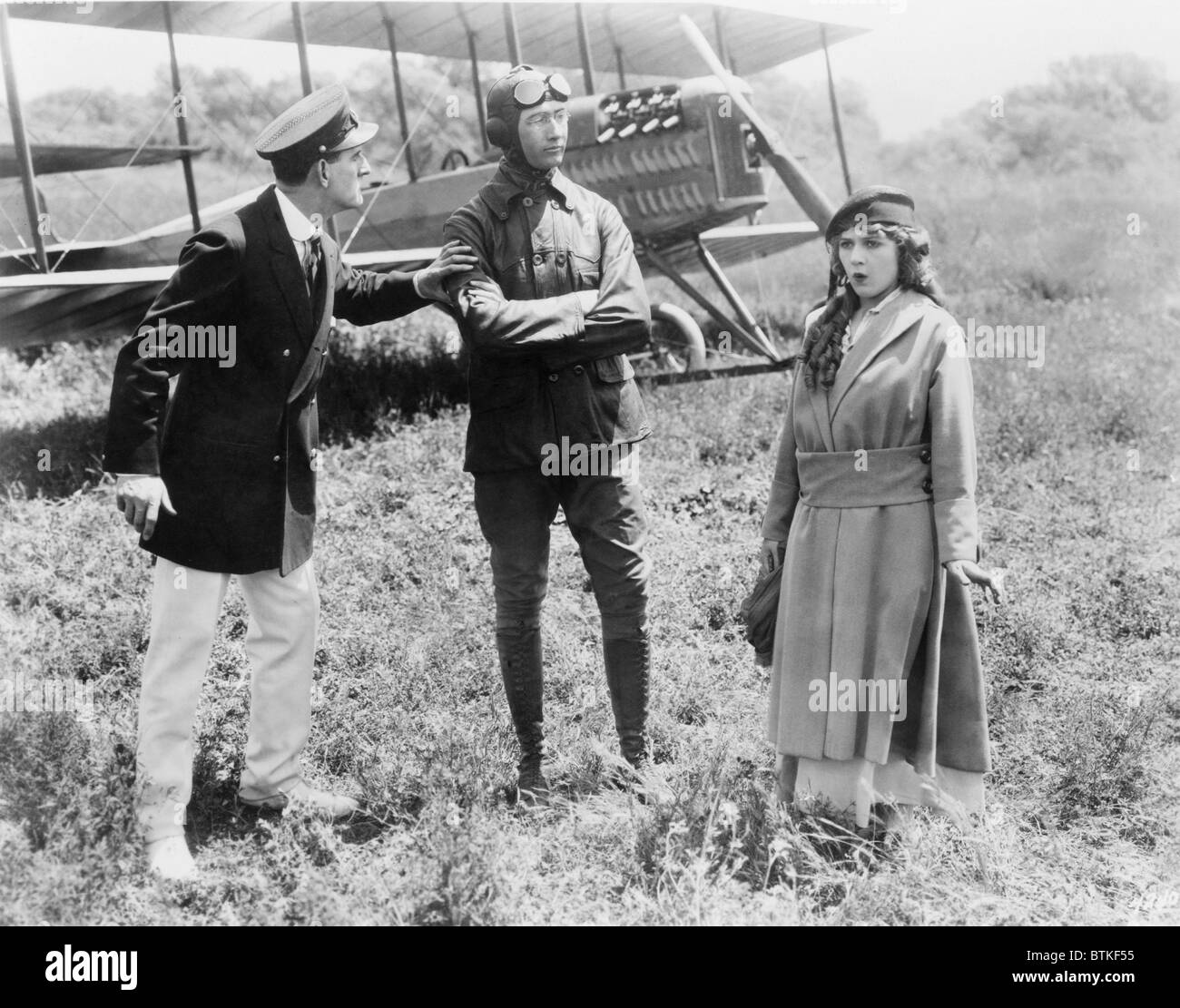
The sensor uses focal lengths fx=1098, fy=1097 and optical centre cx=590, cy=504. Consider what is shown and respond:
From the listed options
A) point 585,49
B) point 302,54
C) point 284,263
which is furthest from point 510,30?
point 284,263

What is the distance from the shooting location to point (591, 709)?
391cm

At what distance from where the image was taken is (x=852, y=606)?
2818 millimetres

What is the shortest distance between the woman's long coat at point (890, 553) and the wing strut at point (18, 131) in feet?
19.8

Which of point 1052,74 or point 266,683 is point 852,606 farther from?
point 1052,74

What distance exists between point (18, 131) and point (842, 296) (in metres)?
6.17

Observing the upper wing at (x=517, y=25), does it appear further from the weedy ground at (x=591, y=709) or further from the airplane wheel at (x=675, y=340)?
the weedy ground at (x=591, y=709)

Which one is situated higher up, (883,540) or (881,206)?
(881,206)

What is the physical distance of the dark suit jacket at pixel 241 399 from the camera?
283 centimetres

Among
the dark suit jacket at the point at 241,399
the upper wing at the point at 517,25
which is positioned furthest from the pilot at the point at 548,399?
the upper wing at the point at 517,25

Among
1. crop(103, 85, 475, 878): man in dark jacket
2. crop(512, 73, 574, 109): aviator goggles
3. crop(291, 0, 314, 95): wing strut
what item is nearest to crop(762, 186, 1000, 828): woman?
crop(512, 73, 574, 109): aviator goggles

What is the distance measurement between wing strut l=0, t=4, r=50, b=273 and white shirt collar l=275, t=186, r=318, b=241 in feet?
15.7

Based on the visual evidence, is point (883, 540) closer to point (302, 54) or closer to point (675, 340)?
point (675, 340)

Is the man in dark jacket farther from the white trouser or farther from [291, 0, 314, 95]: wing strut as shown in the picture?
[291, 0, 314, 95]: wing strut
